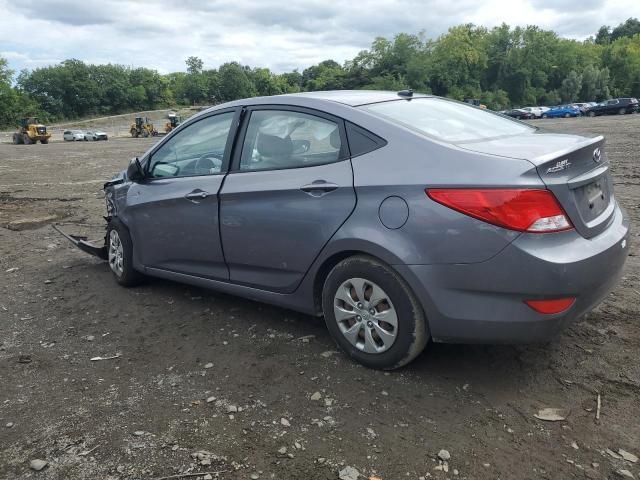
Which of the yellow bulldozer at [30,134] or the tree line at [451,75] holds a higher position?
the tree line at [451,75]

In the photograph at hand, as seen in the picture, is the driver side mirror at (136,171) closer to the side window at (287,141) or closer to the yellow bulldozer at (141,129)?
the side window at (287,141)

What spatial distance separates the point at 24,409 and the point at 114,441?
0.75 m

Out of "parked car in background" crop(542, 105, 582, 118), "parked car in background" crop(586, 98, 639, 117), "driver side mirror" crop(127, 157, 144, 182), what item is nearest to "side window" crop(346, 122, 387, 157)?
"driver side mirror" crop(127, 157, 144, 182)

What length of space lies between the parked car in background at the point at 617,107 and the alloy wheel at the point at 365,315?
58517 millimetres

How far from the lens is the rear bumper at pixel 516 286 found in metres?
2.75

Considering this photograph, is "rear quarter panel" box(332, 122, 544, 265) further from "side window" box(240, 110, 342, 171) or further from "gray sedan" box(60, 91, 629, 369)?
"side window" box(240, 110, 342, 171)

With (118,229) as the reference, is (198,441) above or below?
below

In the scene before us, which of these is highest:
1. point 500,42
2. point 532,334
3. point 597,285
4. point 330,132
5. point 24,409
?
point 500,42

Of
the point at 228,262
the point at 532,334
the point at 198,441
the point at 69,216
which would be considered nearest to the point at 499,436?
the point at 532,334

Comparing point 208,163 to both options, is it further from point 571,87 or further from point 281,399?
point 571,87

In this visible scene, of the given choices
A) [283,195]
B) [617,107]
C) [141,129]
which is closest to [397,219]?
[283,195]

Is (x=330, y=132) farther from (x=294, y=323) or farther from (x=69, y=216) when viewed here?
(x=69, y=216)

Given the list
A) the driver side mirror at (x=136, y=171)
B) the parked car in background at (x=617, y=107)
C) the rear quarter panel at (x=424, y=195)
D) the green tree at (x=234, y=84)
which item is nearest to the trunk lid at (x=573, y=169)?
the rear quarter panel at (x=424, y=195)

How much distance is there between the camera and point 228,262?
405 centimetres
